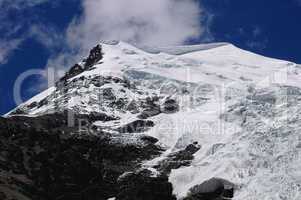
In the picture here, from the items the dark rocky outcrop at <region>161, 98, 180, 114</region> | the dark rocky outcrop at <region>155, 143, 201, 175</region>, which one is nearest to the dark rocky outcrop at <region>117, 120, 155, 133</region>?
the dark rocky outcrop at <region>161, 98, 180, 114</region>

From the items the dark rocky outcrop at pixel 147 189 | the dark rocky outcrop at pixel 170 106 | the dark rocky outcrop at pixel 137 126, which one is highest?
Answer: the dark rocky outcrop at pixel 170 106

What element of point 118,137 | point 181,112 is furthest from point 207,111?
point 118,137

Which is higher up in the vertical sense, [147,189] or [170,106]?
[170,106]

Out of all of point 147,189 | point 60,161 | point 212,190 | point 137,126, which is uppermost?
point 137,126

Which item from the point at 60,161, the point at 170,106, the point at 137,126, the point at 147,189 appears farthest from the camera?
the point at 170,106

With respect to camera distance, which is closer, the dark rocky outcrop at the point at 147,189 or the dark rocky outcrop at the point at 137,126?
the dark rocky outcrop at the point at 147,189

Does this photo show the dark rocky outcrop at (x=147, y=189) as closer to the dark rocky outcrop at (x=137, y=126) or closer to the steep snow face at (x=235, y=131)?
the steep snow face at (x=235, y=131)

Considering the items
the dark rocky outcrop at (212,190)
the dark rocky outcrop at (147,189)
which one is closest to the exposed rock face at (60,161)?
the dark rocky outcrop at (147,189)

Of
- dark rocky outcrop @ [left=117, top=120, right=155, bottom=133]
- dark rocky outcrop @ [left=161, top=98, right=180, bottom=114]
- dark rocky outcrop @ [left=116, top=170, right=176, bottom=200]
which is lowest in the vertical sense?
dark rocky outcrop @ [left=116, top=170, right=176, bottom=200]

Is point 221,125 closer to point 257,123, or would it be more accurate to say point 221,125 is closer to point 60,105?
point 257,123

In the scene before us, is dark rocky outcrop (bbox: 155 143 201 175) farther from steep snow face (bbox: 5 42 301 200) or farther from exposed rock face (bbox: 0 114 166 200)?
exposed rock face (bbox: 0 114 166 200)

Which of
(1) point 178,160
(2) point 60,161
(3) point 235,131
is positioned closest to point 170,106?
(3) point 235,131

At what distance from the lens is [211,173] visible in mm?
104188

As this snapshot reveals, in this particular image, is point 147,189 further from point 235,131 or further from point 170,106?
point 170,106
